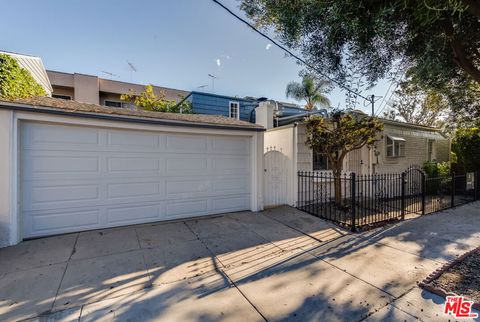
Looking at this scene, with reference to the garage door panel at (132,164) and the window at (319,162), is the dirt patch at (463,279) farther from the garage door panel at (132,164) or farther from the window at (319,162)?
the garage door panel at (132,164)

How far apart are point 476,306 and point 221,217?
481cm

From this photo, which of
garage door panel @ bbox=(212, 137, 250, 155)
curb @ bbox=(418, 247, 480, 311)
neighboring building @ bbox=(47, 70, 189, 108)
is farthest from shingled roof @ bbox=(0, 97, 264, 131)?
neighboring building @ bbox=(47, 70, 189, 108)

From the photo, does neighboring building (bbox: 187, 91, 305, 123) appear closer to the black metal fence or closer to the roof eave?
the black metal fence

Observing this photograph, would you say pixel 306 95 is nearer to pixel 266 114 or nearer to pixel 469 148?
pixel 469 148

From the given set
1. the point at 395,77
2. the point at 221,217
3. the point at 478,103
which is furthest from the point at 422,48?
the point at 478,103

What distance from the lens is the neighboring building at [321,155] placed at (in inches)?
293

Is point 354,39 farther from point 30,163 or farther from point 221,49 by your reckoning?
point 30,163

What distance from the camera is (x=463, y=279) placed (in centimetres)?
327

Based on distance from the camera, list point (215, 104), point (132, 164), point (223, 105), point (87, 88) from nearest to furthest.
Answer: point (132, 164), point (215, 104), point (223, 105), point (87, 88)

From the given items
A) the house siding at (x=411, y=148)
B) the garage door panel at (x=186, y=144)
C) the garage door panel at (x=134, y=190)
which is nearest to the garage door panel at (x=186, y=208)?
the garage door panel at (x=134, y=190)

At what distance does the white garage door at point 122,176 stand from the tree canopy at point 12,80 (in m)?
1.18

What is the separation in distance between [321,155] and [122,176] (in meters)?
6.30

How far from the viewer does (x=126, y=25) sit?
7.29m

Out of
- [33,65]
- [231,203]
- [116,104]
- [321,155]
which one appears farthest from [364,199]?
[116,104]
